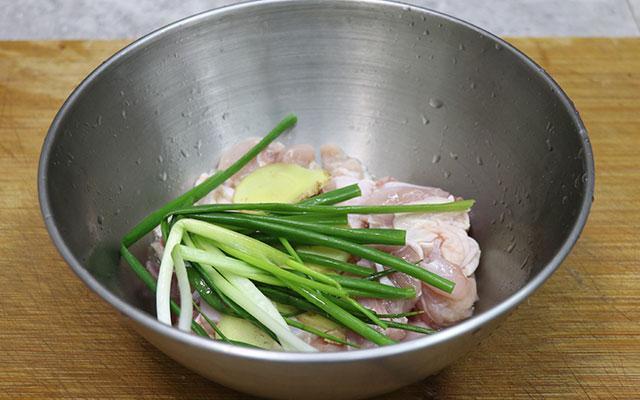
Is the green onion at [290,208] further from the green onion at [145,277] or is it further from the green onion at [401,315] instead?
the green onion at [401,315]

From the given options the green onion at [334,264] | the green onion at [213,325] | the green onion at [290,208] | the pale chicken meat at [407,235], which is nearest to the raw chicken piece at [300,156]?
the pale chicken meat at [407,235]

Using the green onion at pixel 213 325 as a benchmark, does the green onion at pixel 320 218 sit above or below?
above

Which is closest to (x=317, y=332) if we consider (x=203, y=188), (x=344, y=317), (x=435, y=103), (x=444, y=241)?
(x=344, y=317)

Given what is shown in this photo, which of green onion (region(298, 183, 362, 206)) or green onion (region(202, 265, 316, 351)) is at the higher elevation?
green onion (region(298, 183, 362, 206))

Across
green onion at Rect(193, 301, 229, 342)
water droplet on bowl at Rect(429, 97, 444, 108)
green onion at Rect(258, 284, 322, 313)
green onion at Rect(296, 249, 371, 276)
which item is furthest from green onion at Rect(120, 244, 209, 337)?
water droplet on bowl at Rect(429, 97, 444, 108)

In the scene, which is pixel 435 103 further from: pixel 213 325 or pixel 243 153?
pixel 213 325

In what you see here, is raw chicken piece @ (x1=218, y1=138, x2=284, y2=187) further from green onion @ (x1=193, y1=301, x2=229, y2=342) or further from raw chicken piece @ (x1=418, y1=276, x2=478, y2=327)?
raw chicken piece @ (x1=418, y1=276, x2=478, y2=327)

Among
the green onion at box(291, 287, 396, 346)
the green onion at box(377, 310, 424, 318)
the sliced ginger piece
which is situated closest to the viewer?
the green onion at box(291, 287, 396, 346)

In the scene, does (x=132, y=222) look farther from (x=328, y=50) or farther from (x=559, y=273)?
(x=559, y=273)
